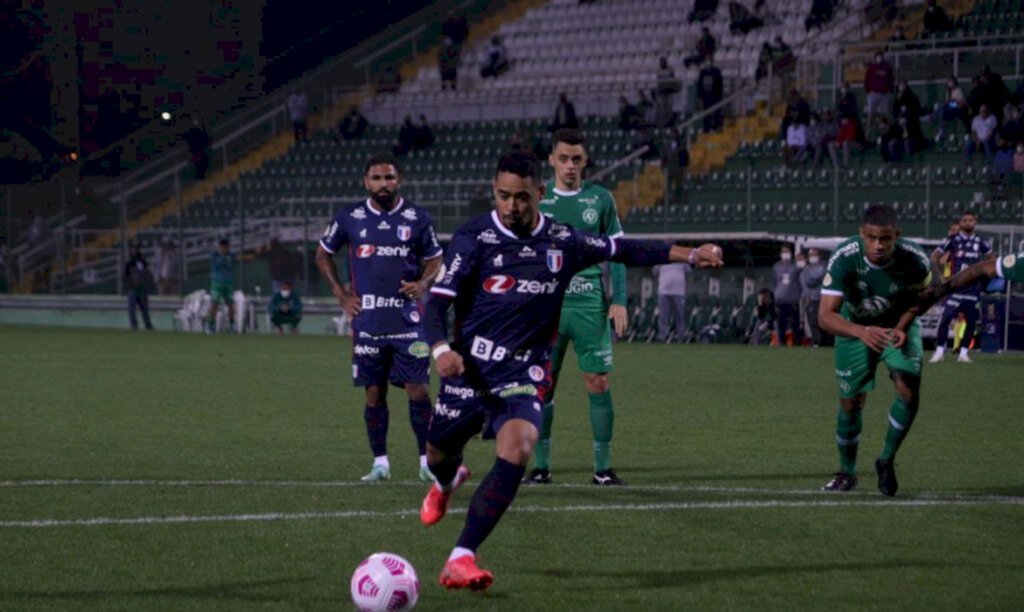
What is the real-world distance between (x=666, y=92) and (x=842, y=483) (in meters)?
29.4

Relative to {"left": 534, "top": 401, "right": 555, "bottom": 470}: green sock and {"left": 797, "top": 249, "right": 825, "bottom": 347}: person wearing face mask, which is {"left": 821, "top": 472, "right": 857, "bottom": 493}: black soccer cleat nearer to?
{"left": 534, "top": 401, "right": 555, "bottom": 470}: green sock

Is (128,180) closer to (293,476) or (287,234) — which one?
(287,234)

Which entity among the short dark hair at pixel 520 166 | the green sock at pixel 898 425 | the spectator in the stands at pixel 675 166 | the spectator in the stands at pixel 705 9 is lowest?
the green sock at pixel 898 425

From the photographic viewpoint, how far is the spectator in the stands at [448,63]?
4625 centimetres

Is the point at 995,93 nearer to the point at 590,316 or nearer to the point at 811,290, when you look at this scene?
the point at 811,290

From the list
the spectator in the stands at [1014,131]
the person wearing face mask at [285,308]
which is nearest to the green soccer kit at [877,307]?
the spectator in the stands at [1014,131]

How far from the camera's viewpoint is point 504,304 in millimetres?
7984

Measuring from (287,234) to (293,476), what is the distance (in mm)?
27298

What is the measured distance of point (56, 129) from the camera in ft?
153

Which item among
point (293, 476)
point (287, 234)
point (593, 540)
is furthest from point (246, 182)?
point (593, 540)

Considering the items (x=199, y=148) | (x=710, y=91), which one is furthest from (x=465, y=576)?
(x=199, y=148)

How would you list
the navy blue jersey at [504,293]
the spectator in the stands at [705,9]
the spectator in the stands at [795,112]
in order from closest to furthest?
the navy blue jersey at [504,293]
the spectator in the stands at [795,112]
the spectator in the stands at [705,9]

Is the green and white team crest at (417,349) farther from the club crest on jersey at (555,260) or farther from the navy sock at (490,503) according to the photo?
the navy sock at (490,503)

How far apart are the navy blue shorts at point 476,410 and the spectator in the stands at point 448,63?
→ 38.6 metres
